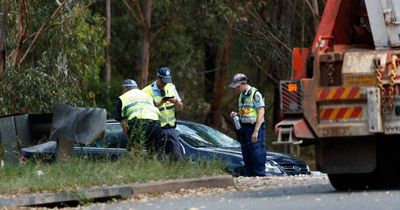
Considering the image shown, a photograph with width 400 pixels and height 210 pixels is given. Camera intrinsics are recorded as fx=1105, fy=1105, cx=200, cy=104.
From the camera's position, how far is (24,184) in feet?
41.3

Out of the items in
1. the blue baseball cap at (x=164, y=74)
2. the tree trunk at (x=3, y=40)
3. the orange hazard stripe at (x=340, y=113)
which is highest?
the tree trunk at (x=3, y=40)

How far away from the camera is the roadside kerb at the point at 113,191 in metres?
12.0

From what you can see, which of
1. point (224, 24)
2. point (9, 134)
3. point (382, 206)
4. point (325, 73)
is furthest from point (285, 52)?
point (382, 206)

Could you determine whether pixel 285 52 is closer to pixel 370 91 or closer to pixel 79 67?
pixel 79 67

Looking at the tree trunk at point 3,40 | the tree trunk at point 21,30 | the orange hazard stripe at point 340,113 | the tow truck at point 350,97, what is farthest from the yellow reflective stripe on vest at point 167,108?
the tree trunk at point 21,30

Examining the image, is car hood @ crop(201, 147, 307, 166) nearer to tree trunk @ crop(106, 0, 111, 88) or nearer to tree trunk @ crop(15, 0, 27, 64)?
tree trunk @ crop(15, 0, 27, 64)

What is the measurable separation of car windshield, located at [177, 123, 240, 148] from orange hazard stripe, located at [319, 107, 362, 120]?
4729 mm

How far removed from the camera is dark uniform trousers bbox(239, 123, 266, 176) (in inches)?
640

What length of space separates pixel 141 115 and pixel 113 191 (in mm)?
2693

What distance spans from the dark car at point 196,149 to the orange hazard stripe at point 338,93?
12.0 ft

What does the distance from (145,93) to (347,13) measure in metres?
3.33

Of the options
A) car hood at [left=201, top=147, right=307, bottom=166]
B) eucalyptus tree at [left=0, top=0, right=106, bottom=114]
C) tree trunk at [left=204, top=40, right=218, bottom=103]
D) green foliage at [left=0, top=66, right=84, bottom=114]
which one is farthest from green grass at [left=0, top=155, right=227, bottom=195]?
tree trunk at [left=204, top=40, right=218, bottom=103]

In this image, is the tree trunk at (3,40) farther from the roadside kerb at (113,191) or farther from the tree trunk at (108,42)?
the tree trunk at (108,42)

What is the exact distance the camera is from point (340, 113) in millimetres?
12805
